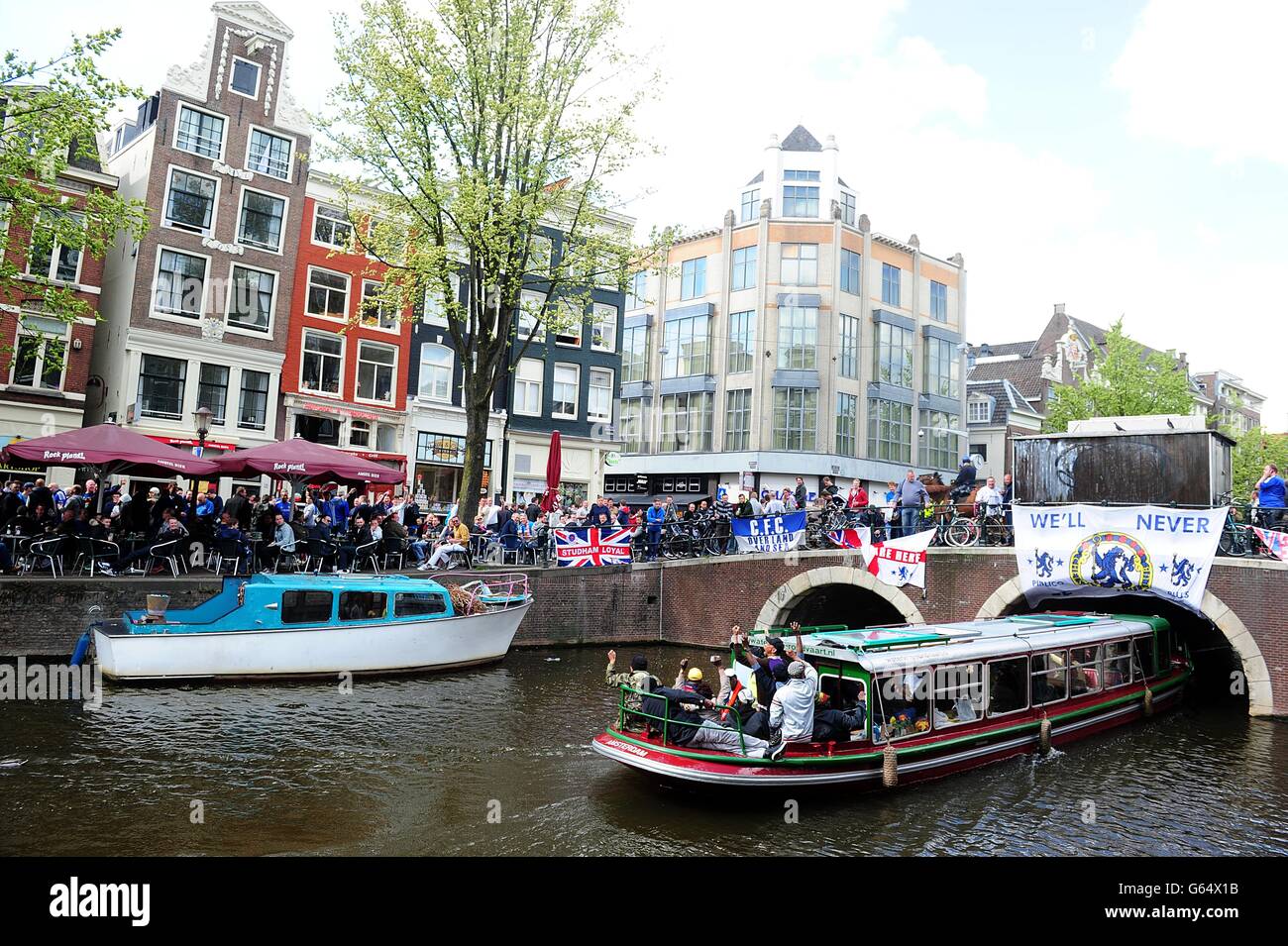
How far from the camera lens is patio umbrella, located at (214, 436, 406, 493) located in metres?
19.0

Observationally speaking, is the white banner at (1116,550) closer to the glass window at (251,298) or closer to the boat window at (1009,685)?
the boat window at (1009,685)

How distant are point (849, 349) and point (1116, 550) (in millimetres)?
28674

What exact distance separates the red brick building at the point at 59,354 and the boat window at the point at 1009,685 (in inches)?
1031

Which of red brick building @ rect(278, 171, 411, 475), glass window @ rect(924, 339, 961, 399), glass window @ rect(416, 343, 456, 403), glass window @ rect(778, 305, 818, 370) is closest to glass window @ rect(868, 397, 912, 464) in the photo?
glass window @ rect(924, 339, 961, 399)

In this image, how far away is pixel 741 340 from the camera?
46219mm

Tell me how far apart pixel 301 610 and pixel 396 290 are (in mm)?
9837

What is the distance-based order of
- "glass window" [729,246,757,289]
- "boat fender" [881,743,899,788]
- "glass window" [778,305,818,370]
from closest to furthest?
"boat fender" [881,743,899,788]
"glass window" [778,305,818,370]
"glass window" [729,246,757,289]

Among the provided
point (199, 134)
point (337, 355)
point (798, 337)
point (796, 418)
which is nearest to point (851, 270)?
point (798, 337)

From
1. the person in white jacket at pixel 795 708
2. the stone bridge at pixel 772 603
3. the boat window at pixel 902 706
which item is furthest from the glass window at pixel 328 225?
the boat window at pixel 902 706

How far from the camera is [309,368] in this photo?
103ft

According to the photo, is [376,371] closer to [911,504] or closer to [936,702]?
[911,504]

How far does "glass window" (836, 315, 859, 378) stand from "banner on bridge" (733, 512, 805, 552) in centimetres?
2302

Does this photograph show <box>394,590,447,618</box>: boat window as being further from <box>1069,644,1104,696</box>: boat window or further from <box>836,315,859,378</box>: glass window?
<box>836,315,859,378</box>: glass window
